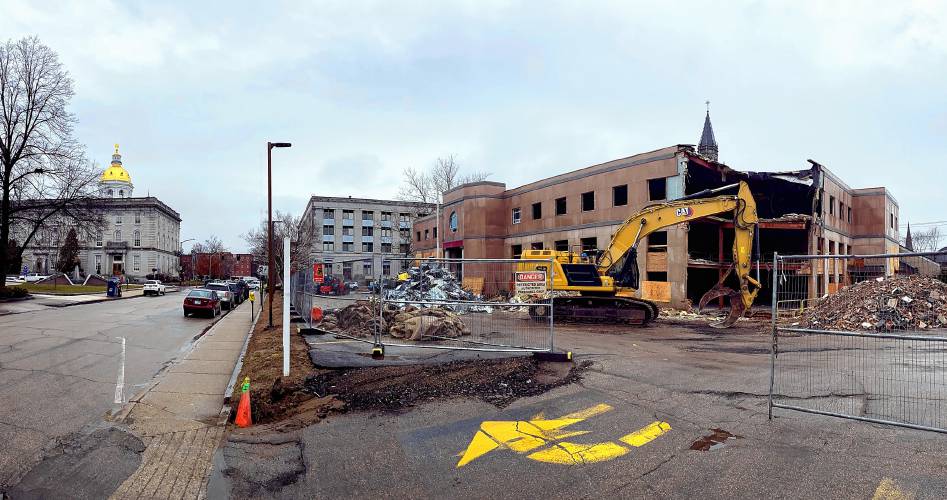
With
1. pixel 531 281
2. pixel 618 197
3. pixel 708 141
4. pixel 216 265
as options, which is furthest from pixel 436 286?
pixel 216 265

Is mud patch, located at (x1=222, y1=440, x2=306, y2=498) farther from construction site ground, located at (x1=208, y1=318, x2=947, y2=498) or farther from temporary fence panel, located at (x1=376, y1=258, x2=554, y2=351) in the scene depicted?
temporary fence panel, located at (x1=376, y1=258, x2=554, y2=351)

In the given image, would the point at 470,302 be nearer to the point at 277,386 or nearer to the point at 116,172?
the point at 277,386

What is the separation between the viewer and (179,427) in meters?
6.80

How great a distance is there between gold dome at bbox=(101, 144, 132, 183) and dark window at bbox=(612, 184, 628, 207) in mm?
111413

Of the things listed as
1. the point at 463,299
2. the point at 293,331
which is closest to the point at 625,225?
the point at 463,299

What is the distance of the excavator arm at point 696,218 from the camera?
18.8 meters

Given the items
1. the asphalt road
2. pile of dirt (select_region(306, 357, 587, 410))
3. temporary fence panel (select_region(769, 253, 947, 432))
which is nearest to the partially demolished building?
temporary fence panel (select_region(769, 253, 947, 432))

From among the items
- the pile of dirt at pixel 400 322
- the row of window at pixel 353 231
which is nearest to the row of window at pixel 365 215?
the row of window at pixel 353 231

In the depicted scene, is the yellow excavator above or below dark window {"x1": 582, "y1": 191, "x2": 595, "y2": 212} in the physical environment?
below

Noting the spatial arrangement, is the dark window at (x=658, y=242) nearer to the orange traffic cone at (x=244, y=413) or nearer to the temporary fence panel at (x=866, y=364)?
the temporary fence panel at (x=866, y=364)

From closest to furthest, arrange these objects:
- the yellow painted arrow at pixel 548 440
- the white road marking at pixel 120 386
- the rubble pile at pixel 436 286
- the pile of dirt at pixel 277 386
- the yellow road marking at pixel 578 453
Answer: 1. the yellow road marking at pixel 578 453
2. the yellow painted arrow at pixel 548 440
3. the pile of dirt at pixel 277 386
4. the white road marking at pixel 120 386
5. the rubble pile at pixel 436 286

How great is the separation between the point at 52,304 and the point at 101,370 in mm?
26142

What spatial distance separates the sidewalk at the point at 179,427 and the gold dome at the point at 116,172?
389 feet

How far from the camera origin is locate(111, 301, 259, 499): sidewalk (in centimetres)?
494
